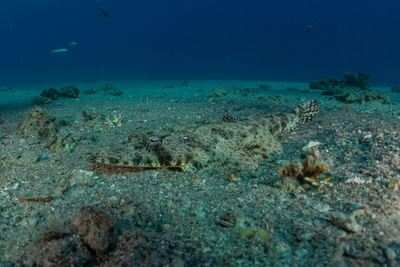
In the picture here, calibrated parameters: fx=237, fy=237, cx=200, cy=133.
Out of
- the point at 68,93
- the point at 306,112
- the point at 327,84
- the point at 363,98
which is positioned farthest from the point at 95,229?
the point at 327,84

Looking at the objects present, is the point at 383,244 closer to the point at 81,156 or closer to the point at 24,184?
the point at 24,184

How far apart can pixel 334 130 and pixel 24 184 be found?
7.40 metres

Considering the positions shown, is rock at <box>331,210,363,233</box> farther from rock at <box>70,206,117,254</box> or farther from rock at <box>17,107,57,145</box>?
rock at <box>17,107,57,145</box>

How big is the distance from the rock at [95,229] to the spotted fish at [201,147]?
5.94 feet

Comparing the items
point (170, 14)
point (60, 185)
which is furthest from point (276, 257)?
point (170, 14)

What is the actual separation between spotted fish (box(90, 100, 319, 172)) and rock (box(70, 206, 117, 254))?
5.94ft

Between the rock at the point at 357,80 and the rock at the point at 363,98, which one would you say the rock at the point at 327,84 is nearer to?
the rock at the point at 357,80

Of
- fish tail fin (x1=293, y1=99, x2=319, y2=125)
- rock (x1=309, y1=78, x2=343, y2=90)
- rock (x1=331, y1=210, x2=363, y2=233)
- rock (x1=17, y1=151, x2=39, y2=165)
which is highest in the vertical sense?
rock (x1=309, y1=78, x2=343, y2=90)

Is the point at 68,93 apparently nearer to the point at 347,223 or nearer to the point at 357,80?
the point at 347,223

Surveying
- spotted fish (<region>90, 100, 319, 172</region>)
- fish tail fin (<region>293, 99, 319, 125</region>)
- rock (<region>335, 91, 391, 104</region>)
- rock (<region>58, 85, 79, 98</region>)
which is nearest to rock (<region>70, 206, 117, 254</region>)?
spotted fish (<region>90, 100, 319, 172</region>)

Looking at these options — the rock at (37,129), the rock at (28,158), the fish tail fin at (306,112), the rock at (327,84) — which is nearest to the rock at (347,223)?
the fish tail fin at (306,112)

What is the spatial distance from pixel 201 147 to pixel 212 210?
197 cm

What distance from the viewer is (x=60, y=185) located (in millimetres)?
3928

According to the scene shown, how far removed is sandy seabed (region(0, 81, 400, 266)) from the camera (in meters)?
2.29
